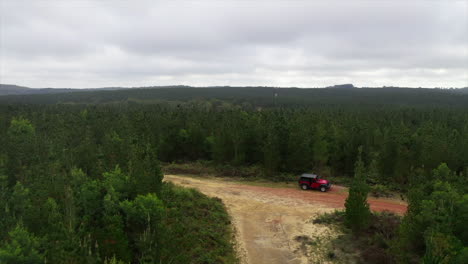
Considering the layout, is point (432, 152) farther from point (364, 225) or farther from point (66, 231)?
point (66, 231)

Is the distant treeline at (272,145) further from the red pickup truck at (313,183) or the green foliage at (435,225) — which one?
the green foliage at (435,225)

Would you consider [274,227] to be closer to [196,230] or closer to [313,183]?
[196,230]

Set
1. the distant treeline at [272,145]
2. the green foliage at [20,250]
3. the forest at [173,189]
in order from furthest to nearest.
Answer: the distant treeline at [272,145] < the forest at [173,189] < the green foliage at [20,250]

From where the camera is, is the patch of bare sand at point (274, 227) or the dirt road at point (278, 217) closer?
the patch of bare sand at point (274, 227)

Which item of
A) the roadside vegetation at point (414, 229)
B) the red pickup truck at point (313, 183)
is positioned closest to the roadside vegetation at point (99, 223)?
the roadside vegetation at point (414, 229)

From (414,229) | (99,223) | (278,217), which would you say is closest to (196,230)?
(278,217)

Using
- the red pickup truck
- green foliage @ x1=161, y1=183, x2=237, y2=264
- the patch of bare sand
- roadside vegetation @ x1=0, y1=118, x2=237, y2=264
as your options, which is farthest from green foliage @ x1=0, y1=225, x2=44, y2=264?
the red pickup truck

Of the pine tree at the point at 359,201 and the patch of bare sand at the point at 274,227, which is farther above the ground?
the pine tree at the point at 359,201
